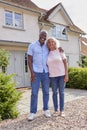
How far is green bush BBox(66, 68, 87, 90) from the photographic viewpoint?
1484 centimetres

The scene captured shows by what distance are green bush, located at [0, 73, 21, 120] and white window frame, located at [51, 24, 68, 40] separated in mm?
12745

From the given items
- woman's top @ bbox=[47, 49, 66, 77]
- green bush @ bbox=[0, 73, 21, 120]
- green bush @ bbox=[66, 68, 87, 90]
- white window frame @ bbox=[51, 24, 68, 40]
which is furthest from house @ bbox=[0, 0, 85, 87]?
woman's top @ bbox=[47, 49, 66, 77]

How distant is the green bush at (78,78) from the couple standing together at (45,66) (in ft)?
27.9

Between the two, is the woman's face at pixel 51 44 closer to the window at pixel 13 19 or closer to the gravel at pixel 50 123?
the gravel at pixel 50 123

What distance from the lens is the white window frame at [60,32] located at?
1930 cm

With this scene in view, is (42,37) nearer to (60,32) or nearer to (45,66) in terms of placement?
(45,66)

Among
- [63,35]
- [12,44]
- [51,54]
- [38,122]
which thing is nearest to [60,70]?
[51,54]

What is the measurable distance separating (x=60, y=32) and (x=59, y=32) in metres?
0.12

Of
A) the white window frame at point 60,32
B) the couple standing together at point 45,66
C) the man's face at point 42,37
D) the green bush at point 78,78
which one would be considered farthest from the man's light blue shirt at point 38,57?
the white window frame at point 60,32

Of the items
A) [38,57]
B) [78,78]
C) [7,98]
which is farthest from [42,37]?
[78,78]

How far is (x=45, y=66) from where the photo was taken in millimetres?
6316

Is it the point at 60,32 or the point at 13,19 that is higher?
the point at 13,19

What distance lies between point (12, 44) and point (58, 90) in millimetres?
8343

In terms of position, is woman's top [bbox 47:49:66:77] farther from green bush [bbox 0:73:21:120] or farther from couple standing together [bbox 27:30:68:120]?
green bush [bbox 0:73:21:120]
